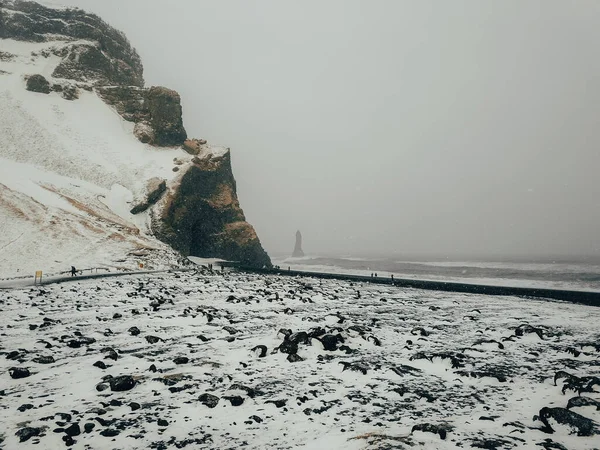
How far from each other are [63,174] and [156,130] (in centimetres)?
2060

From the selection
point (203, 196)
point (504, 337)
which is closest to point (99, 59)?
point (203, 196)

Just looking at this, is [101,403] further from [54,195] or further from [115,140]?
[115,140]

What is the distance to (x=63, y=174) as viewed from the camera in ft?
143

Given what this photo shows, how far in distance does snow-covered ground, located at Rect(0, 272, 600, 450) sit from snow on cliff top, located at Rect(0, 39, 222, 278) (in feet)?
67.6

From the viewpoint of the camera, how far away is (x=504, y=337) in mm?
11055

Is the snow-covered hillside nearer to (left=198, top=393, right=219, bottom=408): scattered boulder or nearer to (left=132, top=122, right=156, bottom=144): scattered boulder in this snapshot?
(left=132, top=122, right=156, bottom=144): scattered boulder

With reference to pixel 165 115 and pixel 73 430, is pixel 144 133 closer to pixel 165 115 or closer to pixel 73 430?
pixel 165 115

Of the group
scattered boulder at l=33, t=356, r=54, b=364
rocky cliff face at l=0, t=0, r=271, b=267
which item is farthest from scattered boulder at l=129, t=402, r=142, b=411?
rocky cliff face at l=0, t=0, r=271, b=267

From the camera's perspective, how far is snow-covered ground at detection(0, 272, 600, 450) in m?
4.55

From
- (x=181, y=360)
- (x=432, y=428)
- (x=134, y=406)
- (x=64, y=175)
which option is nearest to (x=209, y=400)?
(x=134, y=406)

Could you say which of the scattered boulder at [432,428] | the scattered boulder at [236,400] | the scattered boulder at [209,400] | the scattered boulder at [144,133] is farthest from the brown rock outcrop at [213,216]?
the scattered boulder at [432,428]

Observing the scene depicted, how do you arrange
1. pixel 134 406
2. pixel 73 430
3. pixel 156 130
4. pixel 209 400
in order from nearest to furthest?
pixel 73 430, pixel 134 406, pixel 209 400, pixel 156 130

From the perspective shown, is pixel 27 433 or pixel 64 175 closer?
pixel 27 433

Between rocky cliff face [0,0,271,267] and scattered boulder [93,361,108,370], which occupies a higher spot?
rocky cliff face [0,0,271,267]
